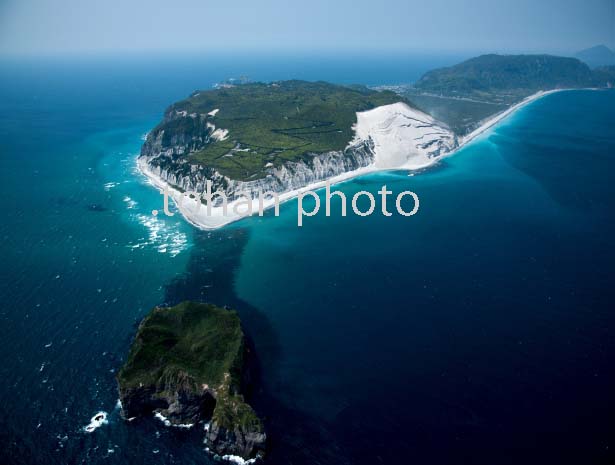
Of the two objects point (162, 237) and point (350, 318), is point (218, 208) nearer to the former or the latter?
point (162, 237)

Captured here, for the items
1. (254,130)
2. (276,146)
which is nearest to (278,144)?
(276,146)

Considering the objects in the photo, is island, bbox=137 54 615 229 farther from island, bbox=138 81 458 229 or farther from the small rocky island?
the small rocky island

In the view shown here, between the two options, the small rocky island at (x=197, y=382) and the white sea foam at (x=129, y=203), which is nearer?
the small rocky island at (x=197, y=382)

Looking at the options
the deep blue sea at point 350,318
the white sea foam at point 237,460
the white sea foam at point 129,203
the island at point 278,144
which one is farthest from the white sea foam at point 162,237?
the white sea foam at point 237,460

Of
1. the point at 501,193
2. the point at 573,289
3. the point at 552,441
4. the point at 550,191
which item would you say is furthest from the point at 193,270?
the point at 550,191

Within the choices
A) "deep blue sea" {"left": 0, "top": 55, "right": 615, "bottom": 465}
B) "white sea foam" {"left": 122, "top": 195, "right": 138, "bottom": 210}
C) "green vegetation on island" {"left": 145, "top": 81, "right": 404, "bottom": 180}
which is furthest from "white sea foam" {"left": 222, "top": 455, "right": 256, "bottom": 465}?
"white sea foam" {"left": 122, "top": 195, "right": 138, "bottom": 210}

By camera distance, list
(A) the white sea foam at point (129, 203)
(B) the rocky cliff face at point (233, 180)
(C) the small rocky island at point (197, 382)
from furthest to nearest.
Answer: (B) the rocky cliff face at point (233, 180)
(A) the white sea foam at point (129, 203)
(C) the small rocky island at point (197, 382)

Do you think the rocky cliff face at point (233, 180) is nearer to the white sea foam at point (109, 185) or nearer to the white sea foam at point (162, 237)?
the white sea foam at point (109, 185)
